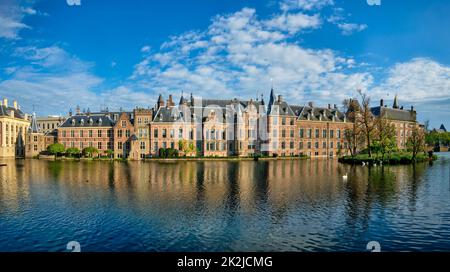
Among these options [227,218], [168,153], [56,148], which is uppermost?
[56,148]

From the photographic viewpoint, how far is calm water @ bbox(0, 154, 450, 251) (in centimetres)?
1318

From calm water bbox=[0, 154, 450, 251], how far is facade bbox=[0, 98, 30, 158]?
60555 millimetres

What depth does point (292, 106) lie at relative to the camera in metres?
81.4

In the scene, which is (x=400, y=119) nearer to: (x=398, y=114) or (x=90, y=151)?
(x=398, y=114)

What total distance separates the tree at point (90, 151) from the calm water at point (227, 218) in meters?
48.5

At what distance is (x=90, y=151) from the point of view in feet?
241

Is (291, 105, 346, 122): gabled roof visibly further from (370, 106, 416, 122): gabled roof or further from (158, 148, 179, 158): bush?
(158, 148, 179, 158): bush

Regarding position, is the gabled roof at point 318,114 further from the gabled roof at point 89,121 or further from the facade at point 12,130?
the facade at point 12,130

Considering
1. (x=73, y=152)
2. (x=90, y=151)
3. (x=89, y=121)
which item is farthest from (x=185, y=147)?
(x=89, y=121)

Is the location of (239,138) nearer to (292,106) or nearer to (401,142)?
(292,106)

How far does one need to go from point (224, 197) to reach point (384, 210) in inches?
452

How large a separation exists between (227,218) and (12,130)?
85.6 meters
